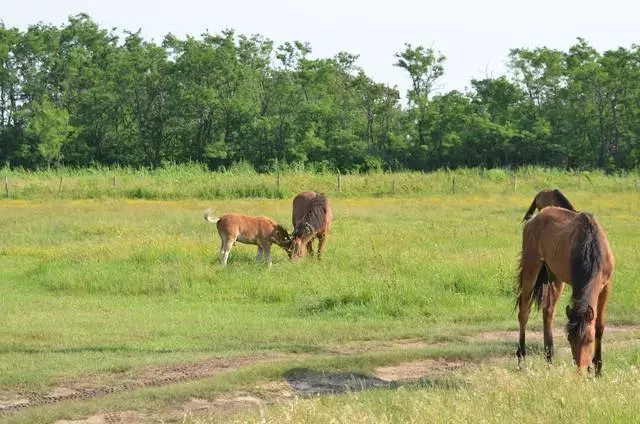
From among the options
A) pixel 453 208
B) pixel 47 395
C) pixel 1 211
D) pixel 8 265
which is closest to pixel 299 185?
pixel 453 208

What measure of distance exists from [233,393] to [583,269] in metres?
3.81

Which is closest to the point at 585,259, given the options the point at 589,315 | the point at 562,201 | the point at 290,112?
the point at 589,315

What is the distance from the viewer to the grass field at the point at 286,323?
281 inches

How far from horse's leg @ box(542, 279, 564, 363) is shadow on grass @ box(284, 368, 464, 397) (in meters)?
1.65

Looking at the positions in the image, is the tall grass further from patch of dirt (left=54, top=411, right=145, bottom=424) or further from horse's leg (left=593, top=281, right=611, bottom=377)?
patch of dirt (left=54, top=411, right=145, bottom=424)

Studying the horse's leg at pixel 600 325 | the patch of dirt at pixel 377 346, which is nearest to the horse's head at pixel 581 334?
the horse's leg at pixel 600 325

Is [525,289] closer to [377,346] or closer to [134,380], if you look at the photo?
[377,346]

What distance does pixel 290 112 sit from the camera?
65188mm

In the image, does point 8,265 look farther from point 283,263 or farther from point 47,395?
point 47,395

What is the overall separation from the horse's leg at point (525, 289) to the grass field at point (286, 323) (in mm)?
272

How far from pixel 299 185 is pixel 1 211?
14373 mm

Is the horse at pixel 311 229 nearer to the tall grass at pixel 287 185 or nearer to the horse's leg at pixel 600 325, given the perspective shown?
the horse's leg at pixel 600 325

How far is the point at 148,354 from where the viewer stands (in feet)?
36.0

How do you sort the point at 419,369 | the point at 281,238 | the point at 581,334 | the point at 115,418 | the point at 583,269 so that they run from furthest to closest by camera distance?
the point at 281,238 < the point at 419,369 < the point at 583,269 < the point at 115,418 < the point at 581,334
